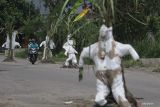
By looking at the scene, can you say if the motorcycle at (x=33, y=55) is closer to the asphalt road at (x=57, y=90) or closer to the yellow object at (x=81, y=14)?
the asphalt road at (x=57, y=90)

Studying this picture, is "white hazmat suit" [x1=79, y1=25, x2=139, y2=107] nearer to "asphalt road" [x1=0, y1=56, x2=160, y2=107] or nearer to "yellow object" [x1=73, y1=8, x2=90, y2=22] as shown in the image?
"yellow object" [x1=73, y1=8, x2=90, y2=22]

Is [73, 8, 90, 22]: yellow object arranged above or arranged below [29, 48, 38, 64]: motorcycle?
above

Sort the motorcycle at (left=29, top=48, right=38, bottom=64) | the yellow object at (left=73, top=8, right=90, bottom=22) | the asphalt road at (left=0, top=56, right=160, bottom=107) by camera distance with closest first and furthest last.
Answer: the yellow object at (left=73, top=8, right=90, bottom=22), the asphalt road at (left=0, top=56, right=160, bottom=107), the motorcycle at (left=29, top=48, right=38, bottom=64)

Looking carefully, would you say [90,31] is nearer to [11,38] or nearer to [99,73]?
[99,73]

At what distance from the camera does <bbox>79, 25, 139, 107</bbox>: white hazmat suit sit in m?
10.8

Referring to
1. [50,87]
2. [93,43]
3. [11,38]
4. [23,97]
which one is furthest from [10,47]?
[93,43]

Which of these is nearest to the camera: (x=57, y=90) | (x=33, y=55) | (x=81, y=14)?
(x=81, y=14)

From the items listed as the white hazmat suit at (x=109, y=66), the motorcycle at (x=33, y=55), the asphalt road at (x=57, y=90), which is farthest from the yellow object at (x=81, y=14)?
the motorcycle at (x=33, y=55)

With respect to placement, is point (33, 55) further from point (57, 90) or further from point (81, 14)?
point (81, 14)

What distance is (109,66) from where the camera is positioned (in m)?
10.8

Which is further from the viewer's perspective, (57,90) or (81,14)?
(57,90)

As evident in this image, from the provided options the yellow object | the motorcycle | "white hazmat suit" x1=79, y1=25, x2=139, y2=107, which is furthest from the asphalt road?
the motorcycle

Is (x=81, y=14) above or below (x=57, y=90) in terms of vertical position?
above

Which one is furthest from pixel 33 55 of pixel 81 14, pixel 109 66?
pixel 81 14
